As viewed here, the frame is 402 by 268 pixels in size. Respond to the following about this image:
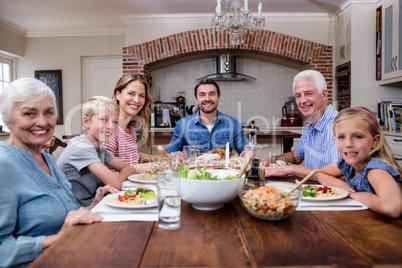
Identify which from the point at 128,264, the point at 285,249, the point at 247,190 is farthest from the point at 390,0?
the point at 128,264

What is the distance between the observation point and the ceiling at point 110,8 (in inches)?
177

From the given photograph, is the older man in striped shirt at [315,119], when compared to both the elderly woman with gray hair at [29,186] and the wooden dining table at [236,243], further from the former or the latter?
the elderly woman with gray hair at [29,186]

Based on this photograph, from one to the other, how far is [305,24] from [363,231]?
4.82 m

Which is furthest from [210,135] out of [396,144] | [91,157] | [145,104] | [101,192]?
[396,144]

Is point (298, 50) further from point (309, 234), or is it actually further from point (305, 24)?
point (309, 234)

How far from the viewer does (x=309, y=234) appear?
0.91 m

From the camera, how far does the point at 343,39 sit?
4.88 metres

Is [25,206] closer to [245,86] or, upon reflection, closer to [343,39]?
[343,39]

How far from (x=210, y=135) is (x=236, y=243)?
2.20 m

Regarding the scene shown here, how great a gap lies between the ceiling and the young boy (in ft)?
10.4

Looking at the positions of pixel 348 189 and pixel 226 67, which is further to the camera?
pixel 226 67

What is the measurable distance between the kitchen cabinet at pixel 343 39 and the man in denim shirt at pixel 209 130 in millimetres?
2668

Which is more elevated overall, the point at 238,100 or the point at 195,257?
the point at 238,100

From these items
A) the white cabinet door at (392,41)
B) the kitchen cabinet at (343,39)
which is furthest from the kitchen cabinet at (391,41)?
the kitchen cabinet at (343,39)
